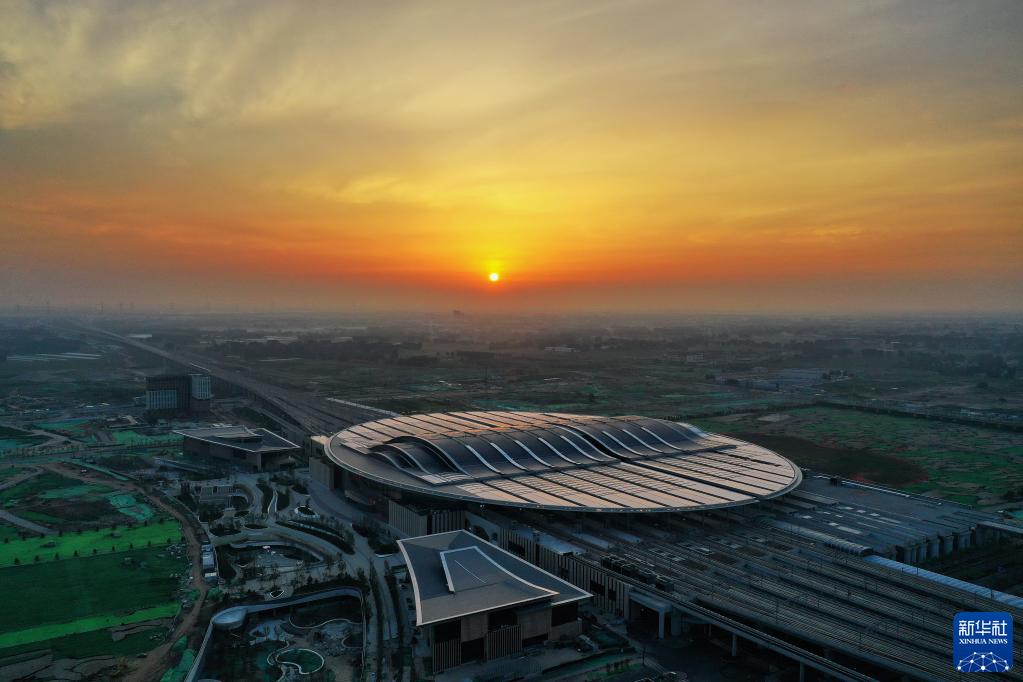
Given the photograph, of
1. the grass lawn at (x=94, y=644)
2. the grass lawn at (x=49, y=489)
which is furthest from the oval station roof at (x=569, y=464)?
the grass lawn at (x=49, y=489)

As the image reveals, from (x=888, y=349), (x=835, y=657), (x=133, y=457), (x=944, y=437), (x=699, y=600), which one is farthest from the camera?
(x=888, y=349)

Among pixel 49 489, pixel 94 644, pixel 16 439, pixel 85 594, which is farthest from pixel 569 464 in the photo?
pixel 16 439

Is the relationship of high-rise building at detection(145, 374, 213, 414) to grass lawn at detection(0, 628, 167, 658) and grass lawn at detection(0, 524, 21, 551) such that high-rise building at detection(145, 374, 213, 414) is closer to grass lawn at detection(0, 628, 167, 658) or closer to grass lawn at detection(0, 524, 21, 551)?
grass lawn at detection(0, 524, 21, 551)

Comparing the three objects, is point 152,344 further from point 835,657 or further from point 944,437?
point 835,657

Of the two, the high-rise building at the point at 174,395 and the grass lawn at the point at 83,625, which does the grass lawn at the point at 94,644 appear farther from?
the high-rise building at the point at 174,395

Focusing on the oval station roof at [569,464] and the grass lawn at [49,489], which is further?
the grass lawn at [49,489]

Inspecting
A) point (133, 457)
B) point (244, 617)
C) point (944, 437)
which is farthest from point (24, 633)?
point (944, 437)
